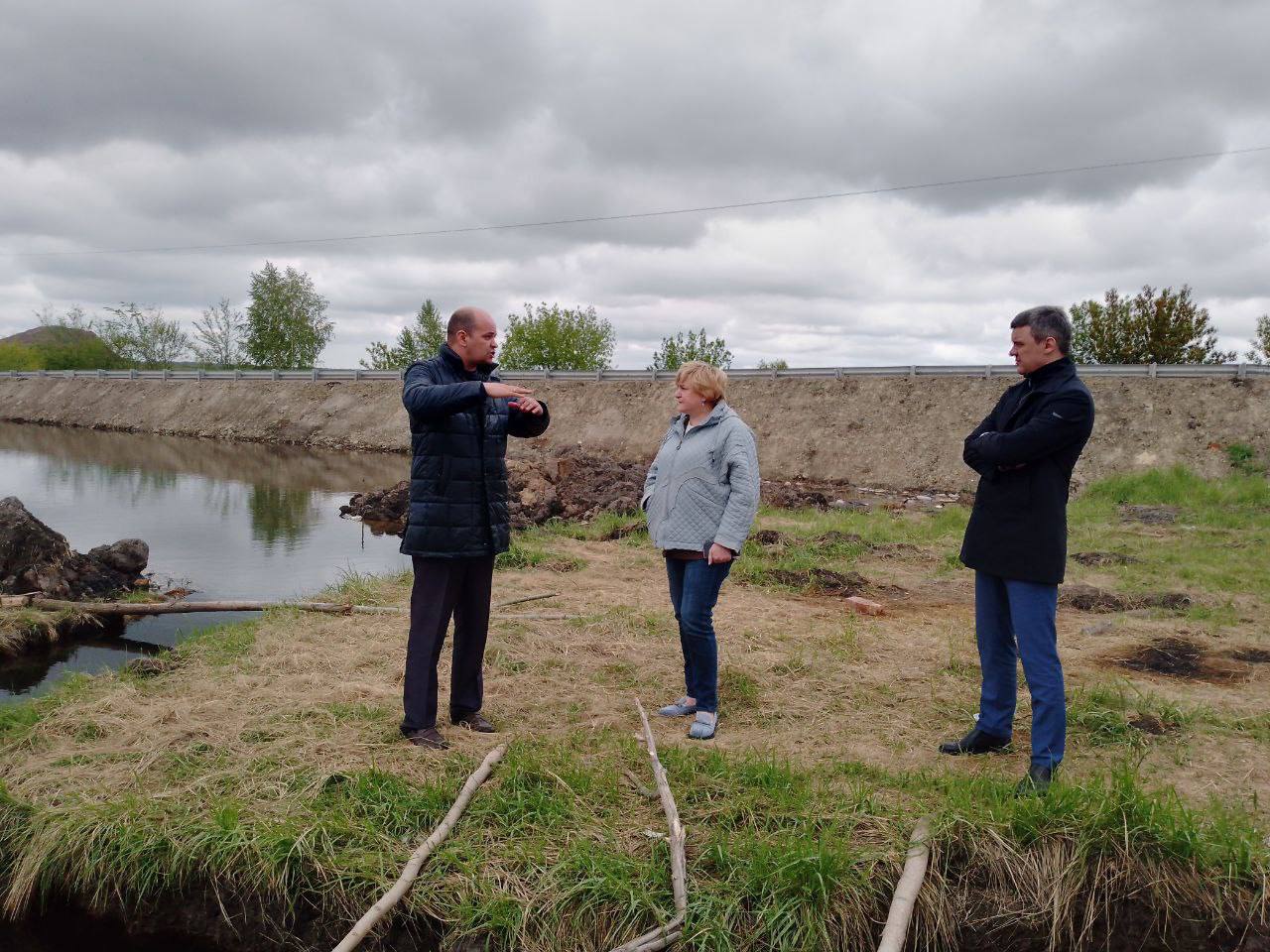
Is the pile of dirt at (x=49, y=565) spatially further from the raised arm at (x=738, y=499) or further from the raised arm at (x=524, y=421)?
the raised arm at (x=738, y=499)

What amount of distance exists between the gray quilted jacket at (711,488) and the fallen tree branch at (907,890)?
1647mm

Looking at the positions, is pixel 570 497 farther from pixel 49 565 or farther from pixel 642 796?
pixel 642 796

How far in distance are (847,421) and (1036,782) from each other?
22.6 metres

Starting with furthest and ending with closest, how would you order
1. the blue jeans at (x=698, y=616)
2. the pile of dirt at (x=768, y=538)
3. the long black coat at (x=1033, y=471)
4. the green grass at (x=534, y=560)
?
the pile of dirt at (x=768, y=538)
the green grass at (x=534, y=560)
the blue jeans at (x=698, y=616)
the long black coat at (x=1033, y=471)

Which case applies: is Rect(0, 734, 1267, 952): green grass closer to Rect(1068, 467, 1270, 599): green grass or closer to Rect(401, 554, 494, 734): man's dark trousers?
Rect(401, 554, 494, 734): man's dark trousers

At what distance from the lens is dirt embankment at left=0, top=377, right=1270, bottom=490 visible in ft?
70.3

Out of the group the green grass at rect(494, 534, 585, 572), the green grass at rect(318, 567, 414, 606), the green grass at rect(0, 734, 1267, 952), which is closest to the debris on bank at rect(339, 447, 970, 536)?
the green grass at rect(494, 534, 585, 572)

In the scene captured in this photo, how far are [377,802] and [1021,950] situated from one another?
286 cm

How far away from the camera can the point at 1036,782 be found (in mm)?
3975

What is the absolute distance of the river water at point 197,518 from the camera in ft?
28.0

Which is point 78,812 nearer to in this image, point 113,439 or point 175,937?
point 175,937

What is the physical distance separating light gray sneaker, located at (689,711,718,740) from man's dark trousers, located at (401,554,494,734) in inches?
51.8

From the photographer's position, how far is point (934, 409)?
25.1 metres

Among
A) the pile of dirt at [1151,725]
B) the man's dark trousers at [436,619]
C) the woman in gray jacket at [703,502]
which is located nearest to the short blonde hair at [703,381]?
the woman in gray jacket at [703,502]
